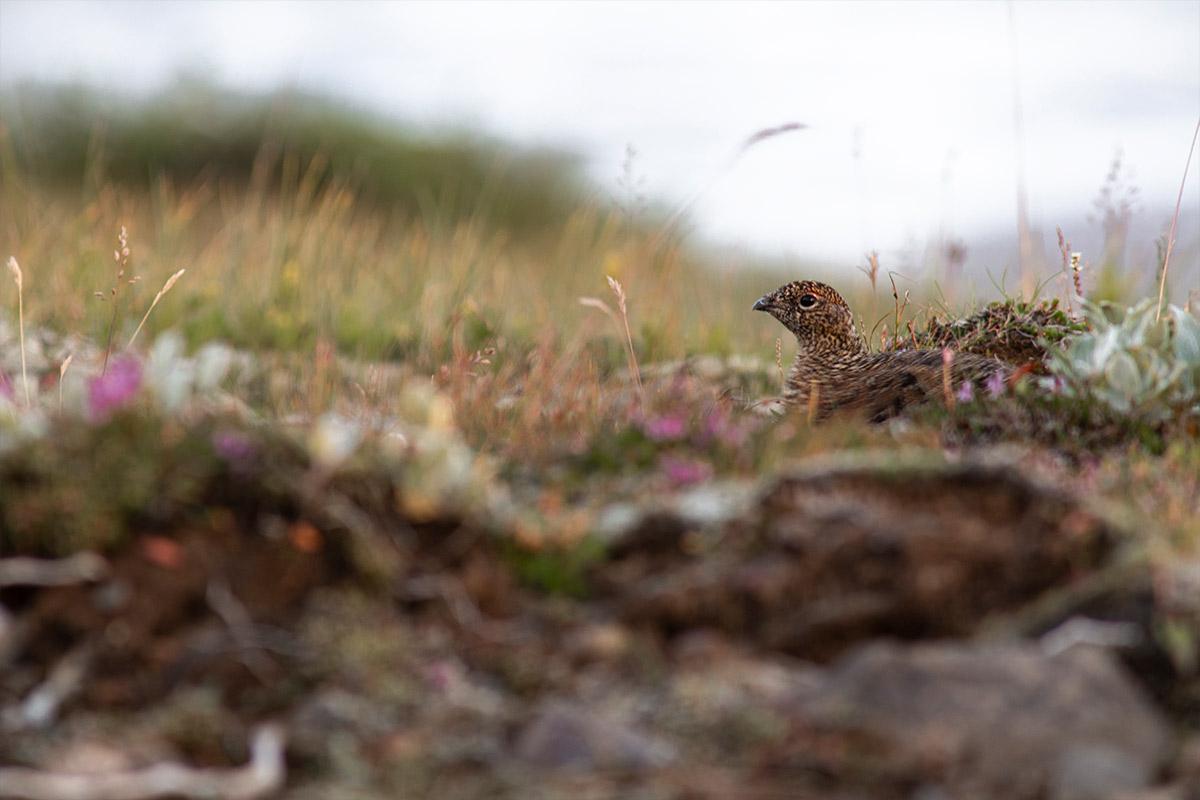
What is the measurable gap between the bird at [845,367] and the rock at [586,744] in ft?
6.21

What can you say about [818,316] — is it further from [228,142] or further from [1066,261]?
[228,142]

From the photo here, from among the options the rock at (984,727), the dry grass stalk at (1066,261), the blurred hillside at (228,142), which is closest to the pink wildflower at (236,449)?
the rock at (984,727)

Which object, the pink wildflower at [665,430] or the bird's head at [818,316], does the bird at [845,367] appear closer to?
the bird's head at [818,316]

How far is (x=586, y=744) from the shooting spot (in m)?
2.05

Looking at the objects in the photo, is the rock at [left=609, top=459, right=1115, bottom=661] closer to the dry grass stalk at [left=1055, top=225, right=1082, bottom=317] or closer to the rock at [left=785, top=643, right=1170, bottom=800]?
the rock at [left=785, top=643, right=1170, bottom=800]

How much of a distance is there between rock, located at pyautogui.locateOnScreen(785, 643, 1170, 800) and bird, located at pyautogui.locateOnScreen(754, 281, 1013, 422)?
5.42 feet

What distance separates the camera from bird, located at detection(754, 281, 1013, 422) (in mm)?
4047

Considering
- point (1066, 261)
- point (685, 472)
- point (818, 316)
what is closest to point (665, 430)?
point (685, 472)

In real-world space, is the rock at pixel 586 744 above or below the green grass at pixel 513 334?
below

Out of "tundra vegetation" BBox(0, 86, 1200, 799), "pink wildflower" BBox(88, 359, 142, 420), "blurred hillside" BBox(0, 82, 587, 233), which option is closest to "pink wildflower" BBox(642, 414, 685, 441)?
"tundra vegetation" BBox(0, 86, 1200, 799)

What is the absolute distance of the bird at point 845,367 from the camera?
13.3 ft

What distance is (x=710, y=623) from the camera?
2371mm

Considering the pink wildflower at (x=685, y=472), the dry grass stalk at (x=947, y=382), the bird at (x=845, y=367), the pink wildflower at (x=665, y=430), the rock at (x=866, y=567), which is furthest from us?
the bird at (x=845, y=367)

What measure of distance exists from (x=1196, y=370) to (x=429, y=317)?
4.41m
